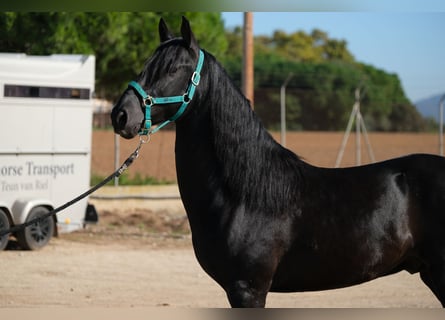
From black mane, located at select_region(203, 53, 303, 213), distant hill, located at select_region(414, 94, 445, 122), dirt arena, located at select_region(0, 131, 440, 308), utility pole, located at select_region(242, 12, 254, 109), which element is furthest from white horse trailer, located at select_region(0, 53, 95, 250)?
distant hill, located at select_region(414, 94, 445, 122)

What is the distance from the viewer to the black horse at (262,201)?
3.94 metres

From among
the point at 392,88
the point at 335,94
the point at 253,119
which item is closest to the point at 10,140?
the point at 253,119

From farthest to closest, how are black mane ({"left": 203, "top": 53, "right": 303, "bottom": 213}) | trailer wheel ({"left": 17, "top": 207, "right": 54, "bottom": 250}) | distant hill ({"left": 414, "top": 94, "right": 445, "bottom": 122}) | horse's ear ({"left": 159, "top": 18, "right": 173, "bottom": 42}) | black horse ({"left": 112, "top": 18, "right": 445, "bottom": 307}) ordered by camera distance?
distant hill ({"left": 414, "top": 94, "right": 445, "bottom": 122}), trailer wheel ({"left": 17, "top": 207, "right": 54, "bottom": 250}), horse's ear ({"left": 159, "top": 18, "right": 173, "bottom": 42}), black mane ({"left": 203, "top": 53, "right": 303, "bottom": 213}), black horse ({"left": 112, "top": 18, "right": 445, "bottom": 307})

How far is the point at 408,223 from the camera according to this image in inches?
165

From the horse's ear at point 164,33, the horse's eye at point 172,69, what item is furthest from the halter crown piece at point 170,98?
the horse's ear at point 164,33

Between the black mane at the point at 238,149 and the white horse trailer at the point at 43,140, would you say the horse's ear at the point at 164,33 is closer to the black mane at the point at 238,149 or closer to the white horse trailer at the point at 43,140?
the black mane at the point at 238,149

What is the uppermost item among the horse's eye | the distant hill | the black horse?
the distant hill

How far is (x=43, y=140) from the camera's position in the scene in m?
11.1

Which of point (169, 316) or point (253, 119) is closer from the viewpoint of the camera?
point (169, 316)

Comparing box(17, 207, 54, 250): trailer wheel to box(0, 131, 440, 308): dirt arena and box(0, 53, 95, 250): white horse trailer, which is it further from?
box(0, 131, 440, 308): dirt arena

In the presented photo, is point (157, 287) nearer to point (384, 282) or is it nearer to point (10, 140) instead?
point (384, 282)

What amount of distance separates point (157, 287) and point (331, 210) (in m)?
4.70

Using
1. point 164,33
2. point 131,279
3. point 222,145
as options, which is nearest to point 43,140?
point 131,279

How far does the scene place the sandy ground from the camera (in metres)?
7.70
